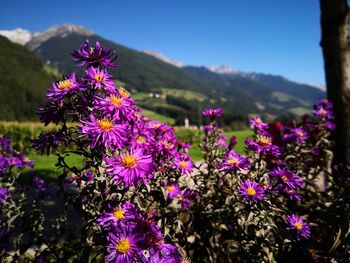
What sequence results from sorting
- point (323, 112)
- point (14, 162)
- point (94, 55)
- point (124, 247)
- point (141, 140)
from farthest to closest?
point (323, 112) → point (14, 162) → point (141, 140) → point (94, 55) → point (124, 247)

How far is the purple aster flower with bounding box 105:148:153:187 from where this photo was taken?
1713 millimetres

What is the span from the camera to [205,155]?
133 inches

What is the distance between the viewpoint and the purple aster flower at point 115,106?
1928mm

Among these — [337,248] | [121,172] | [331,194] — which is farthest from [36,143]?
[331,194]

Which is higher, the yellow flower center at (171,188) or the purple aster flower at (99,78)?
the purple aster flower at (99,78)

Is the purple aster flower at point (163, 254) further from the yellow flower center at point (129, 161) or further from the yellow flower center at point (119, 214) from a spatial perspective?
the yellow flower center at point (129, 161)

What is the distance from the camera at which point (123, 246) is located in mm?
1670

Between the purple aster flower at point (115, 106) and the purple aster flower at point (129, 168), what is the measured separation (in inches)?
11.3

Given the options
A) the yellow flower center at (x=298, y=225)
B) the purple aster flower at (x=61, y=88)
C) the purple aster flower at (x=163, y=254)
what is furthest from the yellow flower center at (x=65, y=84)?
the yellow flower center at (x=298, y=225)

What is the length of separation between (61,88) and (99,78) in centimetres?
25

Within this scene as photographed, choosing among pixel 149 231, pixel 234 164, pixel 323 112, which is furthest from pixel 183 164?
pixel 323 112

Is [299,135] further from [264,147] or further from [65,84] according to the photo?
[65,84]

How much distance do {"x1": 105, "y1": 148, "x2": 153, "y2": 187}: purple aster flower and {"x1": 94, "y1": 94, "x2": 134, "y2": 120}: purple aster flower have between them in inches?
11.3

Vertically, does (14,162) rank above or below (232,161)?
below
